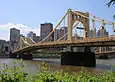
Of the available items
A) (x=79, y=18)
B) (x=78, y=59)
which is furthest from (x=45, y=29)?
(x=78, y=59)

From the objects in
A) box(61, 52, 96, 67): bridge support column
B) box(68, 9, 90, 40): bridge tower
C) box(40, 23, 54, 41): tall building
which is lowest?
box(61, 52, 96, 67): bridge support column

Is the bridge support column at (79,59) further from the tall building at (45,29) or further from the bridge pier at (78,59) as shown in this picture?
the tall building at (45,29)

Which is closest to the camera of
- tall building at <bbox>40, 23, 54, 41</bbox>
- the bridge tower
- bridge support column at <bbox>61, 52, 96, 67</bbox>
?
bridge support column at <bbox>61, 52, 96, 67</bbox>

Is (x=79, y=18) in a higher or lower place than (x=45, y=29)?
lower

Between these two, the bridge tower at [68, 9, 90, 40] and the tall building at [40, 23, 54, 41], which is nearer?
the bridge tower at [68, 9, 90, 40]

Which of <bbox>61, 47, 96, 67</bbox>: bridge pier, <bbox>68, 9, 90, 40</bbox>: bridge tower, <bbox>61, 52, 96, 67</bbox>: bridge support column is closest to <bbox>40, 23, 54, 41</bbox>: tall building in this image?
<bbox>68, 9, 90, 40</bbox>: bridge tower

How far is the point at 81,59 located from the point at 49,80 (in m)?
50.7

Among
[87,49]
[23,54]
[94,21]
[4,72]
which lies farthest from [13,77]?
[23,54]

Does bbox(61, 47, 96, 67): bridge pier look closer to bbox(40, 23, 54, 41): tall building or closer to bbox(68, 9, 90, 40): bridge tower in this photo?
bbox(68, 9, 90, 40): bridge tower

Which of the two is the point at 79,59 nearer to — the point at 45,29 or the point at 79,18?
the point at 79,18

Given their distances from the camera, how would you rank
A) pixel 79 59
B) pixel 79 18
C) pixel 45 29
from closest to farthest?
pixel 79 59
pixel 79 18
pixel 45 29

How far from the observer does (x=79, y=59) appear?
186 ft

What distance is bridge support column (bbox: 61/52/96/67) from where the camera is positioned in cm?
5644

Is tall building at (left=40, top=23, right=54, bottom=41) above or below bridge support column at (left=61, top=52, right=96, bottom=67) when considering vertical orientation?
above
